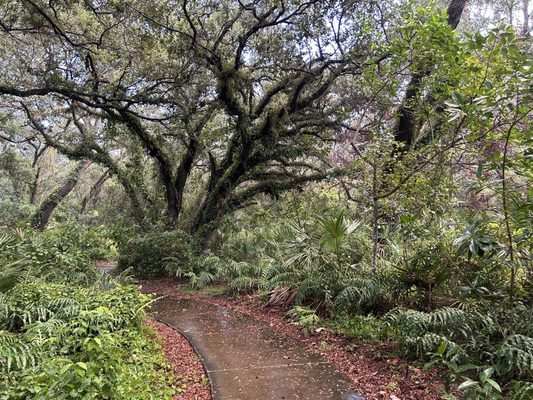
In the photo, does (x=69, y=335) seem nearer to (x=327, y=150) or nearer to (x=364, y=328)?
(x=364, y=328)

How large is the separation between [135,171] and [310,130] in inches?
232

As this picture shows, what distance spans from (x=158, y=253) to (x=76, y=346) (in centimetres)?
725

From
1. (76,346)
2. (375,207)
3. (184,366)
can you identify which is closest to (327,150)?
(375,207)

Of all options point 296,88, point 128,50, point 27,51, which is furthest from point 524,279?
point 27,51

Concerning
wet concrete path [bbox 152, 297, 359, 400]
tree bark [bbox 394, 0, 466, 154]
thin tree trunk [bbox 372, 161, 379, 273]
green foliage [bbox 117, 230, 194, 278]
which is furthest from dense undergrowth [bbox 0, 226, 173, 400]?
tree bark [bbox 394, 0, 466, 154]

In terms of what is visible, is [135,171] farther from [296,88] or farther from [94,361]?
[94,361]

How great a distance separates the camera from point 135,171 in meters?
12.6

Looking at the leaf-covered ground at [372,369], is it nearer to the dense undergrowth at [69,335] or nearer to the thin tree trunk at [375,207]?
the thin tree trunk at [375,207]

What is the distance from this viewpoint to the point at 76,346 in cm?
345

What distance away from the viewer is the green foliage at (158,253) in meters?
10.2

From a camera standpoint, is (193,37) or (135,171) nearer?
(193,37)

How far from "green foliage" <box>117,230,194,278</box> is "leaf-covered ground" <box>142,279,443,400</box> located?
186 inches

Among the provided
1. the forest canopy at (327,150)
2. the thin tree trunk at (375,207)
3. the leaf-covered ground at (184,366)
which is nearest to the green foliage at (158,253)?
the forest canopy at (327,150)

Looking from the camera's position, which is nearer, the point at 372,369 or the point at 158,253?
the point at 372,369
